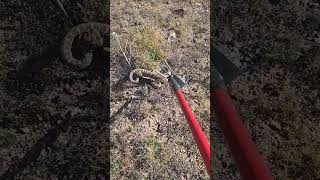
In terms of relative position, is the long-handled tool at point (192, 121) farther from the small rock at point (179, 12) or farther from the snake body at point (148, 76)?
the small rock at point (179, 12)

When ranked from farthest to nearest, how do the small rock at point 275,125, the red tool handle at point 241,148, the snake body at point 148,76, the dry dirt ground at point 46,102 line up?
1. the small rock at point 275,125
2. the snake body at point 148,76
3. the dry dirt ground at point 46,102
4. the red tool handle at point 241,148

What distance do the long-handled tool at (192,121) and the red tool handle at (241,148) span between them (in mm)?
230

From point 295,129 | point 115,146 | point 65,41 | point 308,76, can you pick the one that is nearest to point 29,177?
point 115,146

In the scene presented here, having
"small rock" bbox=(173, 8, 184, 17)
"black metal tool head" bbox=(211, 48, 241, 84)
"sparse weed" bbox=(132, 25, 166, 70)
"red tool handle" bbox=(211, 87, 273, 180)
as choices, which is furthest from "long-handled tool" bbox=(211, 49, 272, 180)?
"small rock" bbox=(173, 8, 184, 17)

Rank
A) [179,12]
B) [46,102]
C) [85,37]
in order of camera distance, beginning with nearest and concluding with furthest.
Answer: [46,102]
[85,37]
[179,12]

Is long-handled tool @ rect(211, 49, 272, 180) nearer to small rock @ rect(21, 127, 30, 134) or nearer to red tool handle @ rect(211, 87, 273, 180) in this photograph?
red tool handle @ rect(211, 87, 273, 180)

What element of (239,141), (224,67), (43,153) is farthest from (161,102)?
(239,141)

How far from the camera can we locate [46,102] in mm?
3105

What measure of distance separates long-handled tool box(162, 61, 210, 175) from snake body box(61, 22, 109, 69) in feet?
1.66

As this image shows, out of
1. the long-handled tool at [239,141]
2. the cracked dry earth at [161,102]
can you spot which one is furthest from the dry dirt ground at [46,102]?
the long-handled tool at [239,141]

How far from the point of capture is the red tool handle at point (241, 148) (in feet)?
6.25

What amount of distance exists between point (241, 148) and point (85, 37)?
1.65m

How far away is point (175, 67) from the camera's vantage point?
340 centimetres

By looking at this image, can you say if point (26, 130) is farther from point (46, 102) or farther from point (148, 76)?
point (148, 76)
